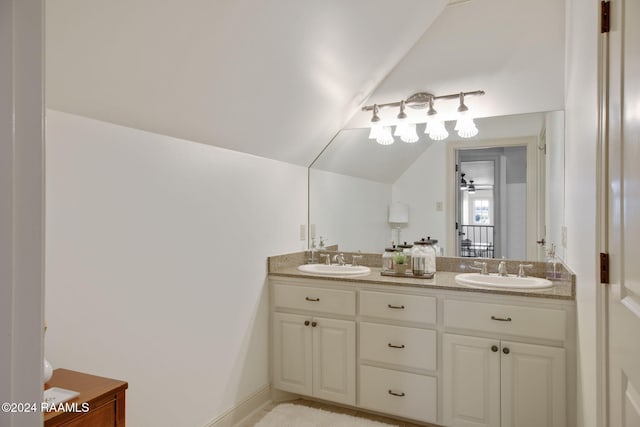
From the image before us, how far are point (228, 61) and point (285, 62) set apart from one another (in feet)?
1.16

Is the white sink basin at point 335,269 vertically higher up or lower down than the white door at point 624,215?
lower down

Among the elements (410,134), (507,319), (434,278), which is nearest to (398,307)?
(434,278)

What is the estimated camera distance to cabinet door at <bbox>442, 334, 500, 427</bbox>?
2082 mm

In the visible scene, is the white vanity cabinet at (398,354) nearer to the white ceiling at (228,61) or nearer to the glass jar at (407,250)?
the glass jar at (407,250)

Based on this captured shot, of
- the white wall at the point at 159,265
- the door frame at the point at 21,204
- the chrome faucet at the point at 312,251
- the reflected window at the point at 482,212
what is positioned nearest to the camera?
the door frame at the point at 21,204

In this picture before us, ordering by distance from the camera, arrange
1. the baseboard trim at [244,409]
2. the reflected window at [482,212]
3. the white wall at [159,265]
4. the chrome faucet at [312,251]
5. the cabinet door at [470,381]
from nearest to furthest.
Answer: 1. the white wall at [159,265]
2. the cabinet door at [470,381]
3. the baseboard trim at [244,409]
4. the reflected window at [482,212]
5. the chrome faucet at [312,251]

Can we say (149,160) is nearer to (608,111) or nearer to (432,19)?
(608,111)

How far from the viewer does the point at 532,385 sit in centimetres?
200

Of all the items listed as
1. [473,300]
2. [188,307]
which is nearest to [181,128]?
[188,307]

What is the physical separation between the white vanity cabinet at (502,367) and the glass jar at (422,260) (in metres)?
0.36

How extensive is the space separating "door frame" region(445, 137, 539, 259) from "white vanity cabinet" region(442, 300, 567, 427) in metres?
0.59

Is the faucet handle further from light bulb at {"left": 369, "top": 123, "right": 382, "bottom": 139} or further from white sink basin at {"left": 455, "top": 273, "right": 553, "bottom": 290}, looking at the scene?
light bulb at {"left": 369, "top": 123, "right": 382, "bottom": 139}

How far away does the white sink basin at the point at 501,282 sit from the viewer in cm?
211

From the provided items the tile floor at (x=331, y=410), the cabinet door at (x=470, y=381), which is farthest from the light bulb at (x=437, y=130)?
the tile floor at (x=331, y=410)
